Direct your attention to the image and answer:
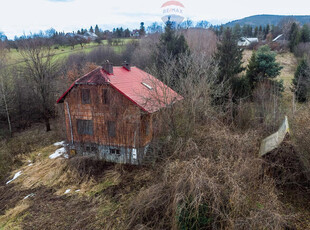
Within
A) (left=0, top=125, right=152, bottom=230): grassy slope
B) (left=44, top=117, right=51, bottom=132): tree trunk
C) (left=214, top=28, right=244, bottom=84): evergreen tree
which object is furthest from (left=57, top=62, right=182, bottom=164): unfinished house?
(left=44, top=117, right=51, bottom=132): tree trunk

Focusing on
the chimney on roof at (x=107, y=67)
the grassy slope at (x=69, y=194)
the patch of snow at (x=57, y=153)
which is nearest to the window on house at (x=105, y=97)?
the chimney on roof at (x=107, y=67)

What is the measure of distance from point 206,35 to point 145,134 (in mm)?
33049

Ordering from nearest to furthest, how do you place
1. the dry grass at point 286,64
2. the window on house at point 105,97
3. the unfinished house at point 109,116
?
the unfinished house at point 109,116 → the window on house at point 105,97 → the dry grass at point 286,64

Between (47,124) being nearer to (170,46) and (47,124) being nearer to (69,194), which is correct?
(69,194)

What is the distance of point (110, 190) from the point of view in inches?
435

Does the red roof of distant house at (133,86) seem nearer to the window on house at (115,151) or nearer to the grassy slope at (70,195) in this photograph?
the window on house at (115,151)

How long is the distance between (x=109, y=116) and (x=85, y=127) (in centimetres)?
237

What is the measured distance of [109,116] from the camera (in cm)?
1438

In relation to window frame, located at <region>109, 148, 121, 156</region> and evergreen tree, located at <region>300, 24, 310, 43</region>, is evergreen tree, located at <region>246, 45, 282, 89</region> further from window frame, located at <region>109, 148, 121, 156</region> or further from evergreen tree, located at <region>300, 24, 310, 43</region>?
evergreen tree, located at <region>300, 24, 310, 43</region>

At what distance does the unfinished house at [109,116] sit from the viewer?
13.7m

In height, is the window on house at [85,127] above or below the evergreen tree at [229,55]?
below

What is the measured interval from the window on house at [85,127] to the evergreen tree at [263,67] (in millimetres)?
16863

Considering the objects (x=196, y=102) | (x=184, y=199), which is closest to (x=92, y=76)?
(x=196, y=102)

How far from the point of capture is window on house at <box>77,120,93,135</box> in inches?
603
